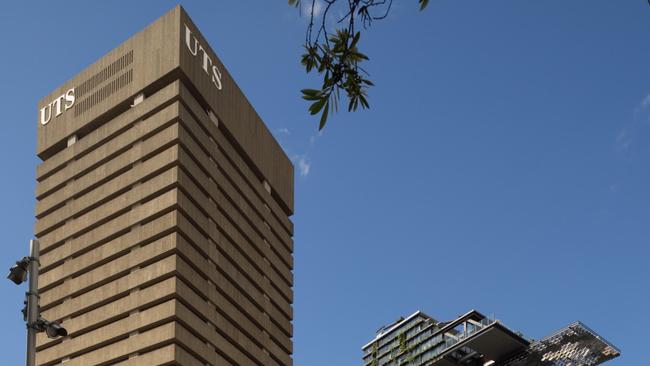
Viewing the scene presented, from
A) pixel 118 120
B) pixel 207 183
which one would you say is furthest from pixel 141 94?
pixel 207 183

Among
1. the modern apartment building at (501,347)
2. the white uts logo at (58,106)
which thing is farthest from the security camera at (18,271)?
the modern apartment building at (501,347)

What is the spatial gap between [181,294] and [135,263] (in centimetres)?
810

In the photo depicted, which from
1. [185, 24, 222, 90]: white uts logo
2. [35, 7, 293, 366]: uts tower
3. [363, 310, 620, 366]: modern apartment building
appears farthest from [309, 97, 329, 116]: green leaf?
[363, 310, 620, 366]: modern apartment building

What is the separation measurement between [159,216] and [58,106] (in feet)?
102

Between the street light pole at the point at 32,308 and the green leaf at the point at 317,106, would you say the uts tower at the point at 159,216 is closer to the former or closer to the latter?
the street light pole at the point at 32,308

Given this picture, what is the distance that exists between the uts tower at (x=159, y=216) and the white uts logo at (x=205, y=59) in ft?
0.89

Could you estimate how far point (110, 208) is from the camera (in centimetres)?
11994

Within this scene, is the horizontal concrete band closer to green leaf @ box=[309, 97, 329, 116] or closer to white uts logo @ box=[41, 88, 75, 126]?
white uts logo @ box=[41, 88, 75, 126]

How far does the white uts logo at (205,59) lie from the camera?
4913 inches

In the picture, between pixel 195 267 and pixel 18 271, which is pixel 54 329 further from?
pixel 195 267

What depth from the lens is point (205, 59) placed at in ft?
420

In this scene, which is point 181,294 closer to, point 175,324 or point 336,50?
point 175,324

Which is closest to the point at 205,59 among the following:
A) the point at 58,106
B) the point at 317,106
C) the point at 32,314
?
the point at 58,106

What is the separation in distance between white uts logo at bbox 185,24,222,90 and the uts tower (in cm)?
27
